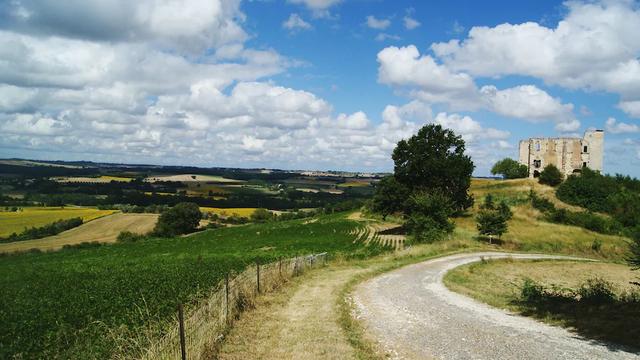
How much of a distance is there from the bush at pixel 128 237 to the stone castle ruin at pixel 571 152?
79404 millimetres

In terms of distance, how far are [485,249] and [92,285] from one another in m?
35.6

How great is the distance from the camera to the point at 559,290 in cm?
2419

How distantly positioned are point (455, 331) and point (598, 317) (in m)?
4.66

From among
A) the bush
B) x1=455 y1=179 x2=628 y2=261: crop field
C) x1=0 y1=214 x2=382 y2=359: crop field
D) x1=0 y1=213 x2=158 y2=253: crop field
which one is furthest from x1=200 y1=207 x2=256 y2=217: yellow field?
x1=455 y1=179 x2=628 y2=261: crop field

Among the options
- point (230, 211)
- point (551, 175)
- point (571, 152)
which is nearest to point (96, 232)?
point (230, 211)

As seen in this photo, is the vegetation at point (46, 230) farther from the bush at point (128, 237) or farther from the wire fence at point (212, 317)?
the wire fence at point (212, 317)

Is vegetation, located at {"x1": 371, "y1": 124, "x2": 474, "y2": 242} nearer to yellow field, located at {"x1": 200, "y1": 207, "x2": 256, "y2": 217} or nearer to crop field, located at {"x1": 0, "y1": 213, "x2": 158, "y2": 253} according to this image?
crop field, located at {"x1": 0, "y1": 213, "x2": 158, "y2": 253}

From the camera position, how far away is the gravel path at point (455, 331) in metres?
12.1

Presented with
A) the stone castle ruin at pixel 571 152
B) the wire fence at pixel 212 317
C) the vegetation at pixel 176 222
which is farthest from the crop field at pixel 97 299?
the stone castle ruin at pixel 571 152

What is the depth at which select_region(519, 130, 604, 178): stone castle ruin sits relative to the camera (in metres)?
82.0

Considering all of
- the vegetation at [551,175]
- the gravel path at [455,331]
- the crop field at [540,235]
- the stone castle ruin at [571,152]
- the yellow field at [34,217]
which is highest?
the stone castle ruin at [571,152]

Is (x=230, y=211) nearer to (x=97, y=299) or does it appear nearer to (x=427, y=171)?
(x=427, y=171)

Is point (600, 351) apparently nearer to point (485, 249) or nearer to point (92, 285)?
point (92, 285)

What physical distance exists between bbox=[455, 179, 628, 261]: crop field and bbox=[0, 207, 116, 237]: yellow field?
85.2 metres
